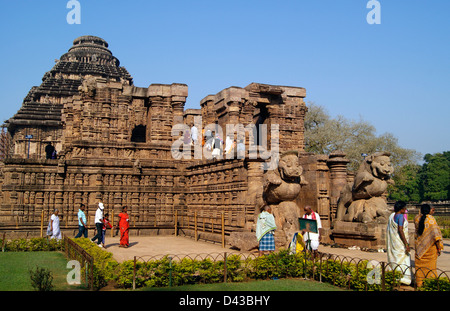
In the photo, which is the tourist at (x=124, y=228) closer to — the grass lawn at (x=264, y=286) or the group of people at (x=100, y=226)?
the group of people at (x=100, y=226)

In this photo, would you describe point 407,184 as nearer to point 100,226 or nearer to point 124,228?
point 124,228

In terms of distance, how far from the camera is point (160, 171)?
21750 millimetres

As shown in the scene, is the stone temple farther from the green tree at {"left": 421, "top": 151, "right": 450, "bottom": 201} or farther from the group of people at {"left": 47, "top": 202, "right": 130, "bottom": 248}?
the green tree at {"left": 421, "top": 151, "right": 450, "bottom": 201}

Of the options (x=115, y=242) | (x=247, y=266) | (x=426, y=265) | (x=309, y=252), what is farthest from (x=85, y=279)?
(x=115, y=242)

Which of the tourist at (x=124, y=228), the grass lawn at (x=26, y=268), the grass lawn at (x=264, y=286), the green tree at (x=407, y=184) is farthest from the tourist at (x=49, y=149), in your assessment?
the grass lawn at (x=264, y=286)

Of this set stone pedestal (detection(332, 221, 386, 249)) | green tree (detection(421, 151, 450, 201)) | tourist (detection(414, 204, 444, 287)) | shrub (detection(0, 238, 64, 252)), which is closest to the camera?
tourist (detection(414, 204, 444, 287))

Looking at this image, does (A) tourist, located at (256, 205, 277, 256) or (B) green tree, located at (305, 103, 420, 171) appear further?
(B) green tree, located at (305, 103, 420, 171)

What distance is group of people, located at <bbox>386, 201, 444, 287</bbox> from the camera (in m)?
8.05

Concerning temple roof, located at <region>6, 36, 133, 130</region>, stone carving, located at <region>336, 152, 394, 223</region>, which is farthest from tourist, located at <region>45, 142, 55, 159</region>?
stone carving, located at <region>336, 152, 394, 223</region>

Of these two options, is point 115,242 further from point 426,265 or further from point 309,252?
point 426,265

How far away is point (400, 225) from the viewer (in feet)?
27.5

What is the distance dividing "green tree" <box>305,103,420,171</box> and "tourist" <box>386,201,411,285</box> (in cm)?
3340

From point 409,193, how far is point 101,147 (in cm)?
5546

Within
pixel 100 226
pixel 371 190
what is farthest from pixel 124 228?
pixel 371 190
